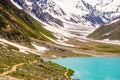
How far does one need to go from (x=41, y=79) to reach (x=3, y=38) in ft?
377

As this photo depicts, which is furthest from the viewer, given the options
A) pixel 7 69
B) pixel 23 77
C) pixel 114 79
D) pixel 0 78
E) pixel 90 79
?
pixel 114 79

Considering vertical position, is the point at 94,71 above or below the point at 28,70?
above

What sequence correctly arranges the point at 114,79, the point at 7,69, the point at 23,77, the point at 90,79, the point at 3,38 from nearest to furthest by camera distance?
the point at 23,77, the point at 7,69, the point at 90,79, the point at 114,79, the point at 3,38

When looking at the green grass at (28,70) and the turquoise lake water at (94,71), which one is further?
the turquoise lake water at (94,71)

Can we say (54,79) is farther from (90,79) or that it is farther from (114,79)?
→ (114,79)

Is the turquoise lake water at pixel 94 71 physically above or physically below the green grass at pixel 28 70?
above

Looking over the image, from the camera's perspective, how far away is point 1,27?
18812cm

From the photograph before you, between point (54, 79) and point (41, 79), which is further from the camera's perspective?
point (54, 79)

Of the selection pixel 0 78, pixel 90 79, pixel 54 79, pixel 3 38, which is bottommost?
pixel 0 78

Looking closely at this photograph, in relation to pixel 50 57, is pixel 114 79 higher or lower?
lower

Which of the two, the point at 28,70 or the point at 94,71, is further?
the point at 94,71

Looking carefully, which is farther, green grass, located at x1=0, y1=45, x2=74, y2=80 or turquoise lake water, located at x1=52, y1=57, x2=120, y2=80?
turquoise lake water, located at x1=52, y1=57, x2=120, y2=80

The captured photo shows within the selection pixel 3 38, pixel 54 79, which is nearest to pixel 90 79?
pixel 54 79

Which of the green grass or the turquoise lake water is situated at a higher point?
the turquoise lake water
